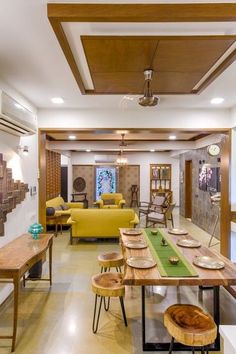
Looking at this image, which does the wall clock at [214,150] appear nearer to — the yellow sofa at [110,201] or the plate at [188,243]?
the plate at [188,243]

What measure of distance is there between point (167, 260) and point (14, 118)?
2.11m

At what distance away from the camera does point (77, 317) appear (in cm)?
284

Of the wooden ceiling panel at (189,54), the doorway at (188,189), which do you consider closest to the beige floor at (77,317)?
the wooden ceiling panel at (189,54)

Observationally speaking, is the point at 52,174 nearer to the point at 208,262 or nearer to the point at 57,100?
the point at 57,100

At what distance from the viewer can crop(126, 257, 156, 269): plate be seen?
2.26 m

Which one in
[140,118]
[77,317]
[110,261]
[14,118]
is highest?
[140,118]

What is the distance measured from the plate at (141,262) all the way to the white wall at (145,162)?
9.37 m

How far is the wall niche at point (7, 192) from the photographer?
2.95 m

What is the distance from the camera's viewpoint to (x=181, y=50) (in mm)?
2174

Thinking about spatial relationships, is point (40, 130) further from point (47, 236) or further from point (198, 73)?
point (198, 73)

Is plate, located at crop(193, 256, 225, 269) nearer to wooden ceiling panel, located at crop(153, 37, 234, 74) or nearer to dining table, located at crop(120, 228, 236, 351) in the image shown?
dining table, located at crop(120, 228, 236, 351)

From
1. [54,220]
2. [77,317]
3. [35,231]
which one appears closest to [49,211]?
[54,220]

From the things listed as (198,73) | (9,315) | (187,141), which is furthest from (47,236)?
(187,141)

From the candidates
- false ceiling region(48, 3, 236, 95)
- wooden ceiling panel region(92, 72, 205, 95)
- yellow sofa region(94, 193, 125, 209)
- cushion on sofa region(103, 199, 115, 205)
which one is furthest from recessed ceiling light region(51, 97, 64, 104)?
cushion on sofa region(103, 199, 115, 205)
